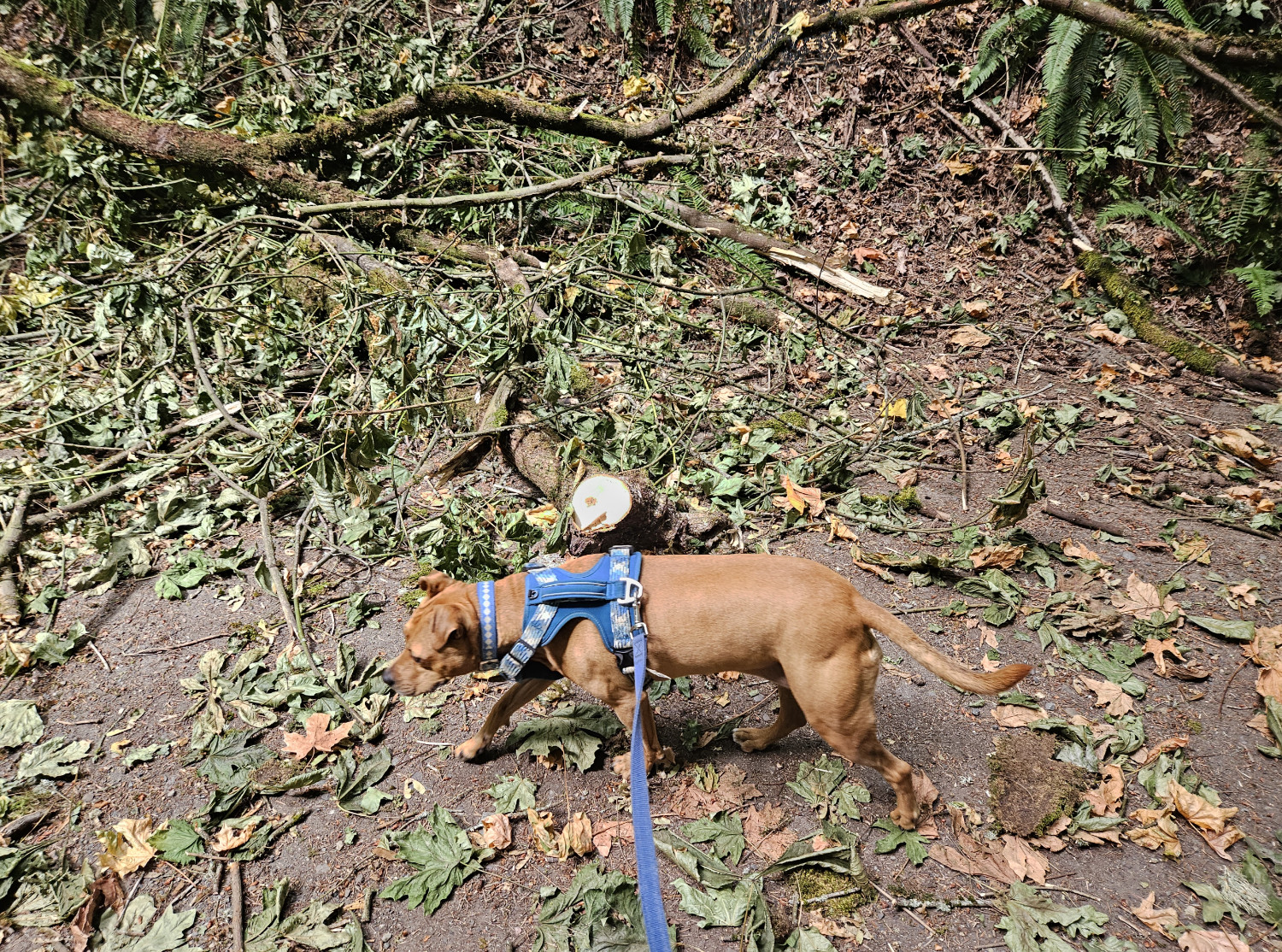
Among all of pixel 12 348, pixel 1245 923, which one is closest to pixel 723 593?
pixel 1245 923

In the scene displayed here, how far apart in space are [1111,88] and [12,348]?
10.9 m

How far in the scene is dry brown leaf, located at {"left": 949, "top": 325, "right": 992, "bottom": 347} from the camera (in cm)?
689

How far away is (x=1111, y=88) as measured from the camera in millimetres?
7426

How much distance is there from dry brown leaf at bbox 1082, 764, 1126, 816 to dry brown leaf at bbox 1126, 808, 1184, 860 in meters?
0.09

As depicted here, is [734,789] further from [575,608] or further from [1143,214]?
[1143,214]

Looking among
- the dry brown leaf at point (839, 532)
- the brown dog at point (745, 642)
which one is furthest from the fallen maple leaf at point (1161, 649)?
the dry brown leaf at point (839, 532)

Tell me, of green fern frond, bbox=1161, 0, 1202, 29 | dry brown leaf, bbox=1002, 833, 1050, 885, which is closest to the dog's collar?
dry brown leaf, bbox=1002, 833, 1050, 885

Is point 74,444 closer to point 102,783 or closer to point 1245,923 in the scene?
point 102,783

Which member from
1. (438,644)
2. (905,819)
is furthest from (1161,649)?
(438,644)

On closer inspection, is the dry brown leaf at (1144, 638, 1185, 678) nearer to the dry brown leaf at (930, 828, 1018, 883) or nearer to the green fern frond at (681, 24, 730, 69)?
the dry brown leaf at (930, 828, 1018, 883)

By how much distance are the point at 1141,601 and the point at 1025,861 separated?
6.66ft

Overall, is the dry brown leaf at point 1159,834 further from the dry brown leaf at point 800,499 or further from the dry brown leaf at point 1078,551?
the dry brown leaf at point 800,499

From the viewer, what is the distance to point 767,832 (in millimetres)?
3312

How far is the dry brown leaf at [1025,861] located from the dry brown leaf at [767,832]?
0.95 meters
